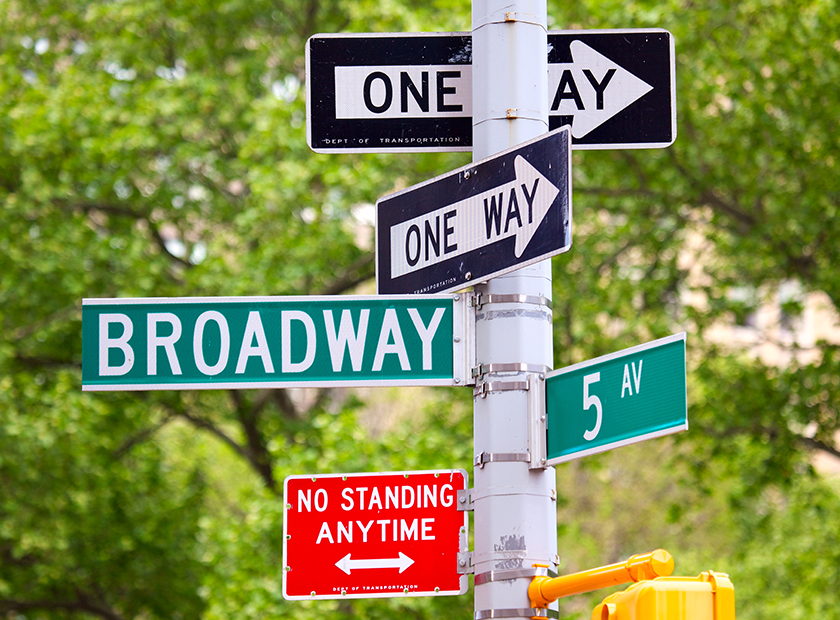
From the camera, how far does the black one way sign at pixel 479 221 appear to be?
3.02m

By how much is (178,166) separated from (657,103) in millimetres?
11641

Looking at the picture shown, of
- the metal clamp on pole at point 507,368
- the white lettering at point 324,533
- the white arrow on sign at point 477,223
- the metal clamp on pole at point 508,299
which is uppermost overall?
the white arrow on sign at point 477,223

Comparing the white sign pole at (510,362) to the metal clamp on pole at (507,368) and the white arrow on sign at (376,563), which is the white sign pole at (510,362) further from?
the white arrow on sign at (376,563)

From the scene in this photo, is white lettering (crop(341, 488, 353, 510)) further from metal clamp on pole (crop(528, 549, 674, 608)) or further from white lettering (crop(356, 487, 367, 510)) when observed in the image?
metal clamp on pole (crop(528, 549, 674, 608))

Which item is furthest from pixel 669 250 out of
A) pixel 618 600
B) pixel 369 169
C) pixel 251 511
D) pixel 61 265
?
pixel 618 600

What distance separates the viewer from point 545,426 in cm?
317

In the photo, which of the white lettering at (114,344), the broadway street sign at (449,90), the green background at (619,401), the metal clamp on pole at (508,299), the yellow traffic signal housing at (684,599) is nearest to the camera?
the yellow traffic signal housing at (684,599)

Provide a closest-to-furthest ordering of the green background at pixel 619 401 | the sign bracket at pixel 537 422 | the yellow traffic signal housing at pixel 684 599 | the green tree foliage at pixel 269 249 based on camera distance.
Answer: the yellow traffic signal housing at pixel 684 599
the green background at pixel 619 401
the sign bracket at pixel 537 422
the green tree foliage at pixel 269 249

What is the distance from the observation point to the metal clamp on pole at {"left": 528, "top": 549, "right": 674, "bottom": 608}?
2713mm

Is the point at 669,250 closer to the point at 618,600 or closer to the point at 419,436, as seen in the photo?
the point at 419,436

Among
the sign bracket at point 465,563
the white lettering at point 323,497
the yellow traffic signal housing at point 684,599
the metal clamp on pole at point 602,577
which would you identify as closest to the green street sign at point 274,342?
the white lettering at point 323,497

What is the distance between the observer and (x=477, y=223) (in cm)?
326

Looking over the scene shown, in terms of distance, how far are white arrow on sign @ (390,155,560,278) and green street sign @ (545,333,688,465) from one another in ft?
1.27

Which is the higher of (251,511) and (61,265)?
(61,265)
